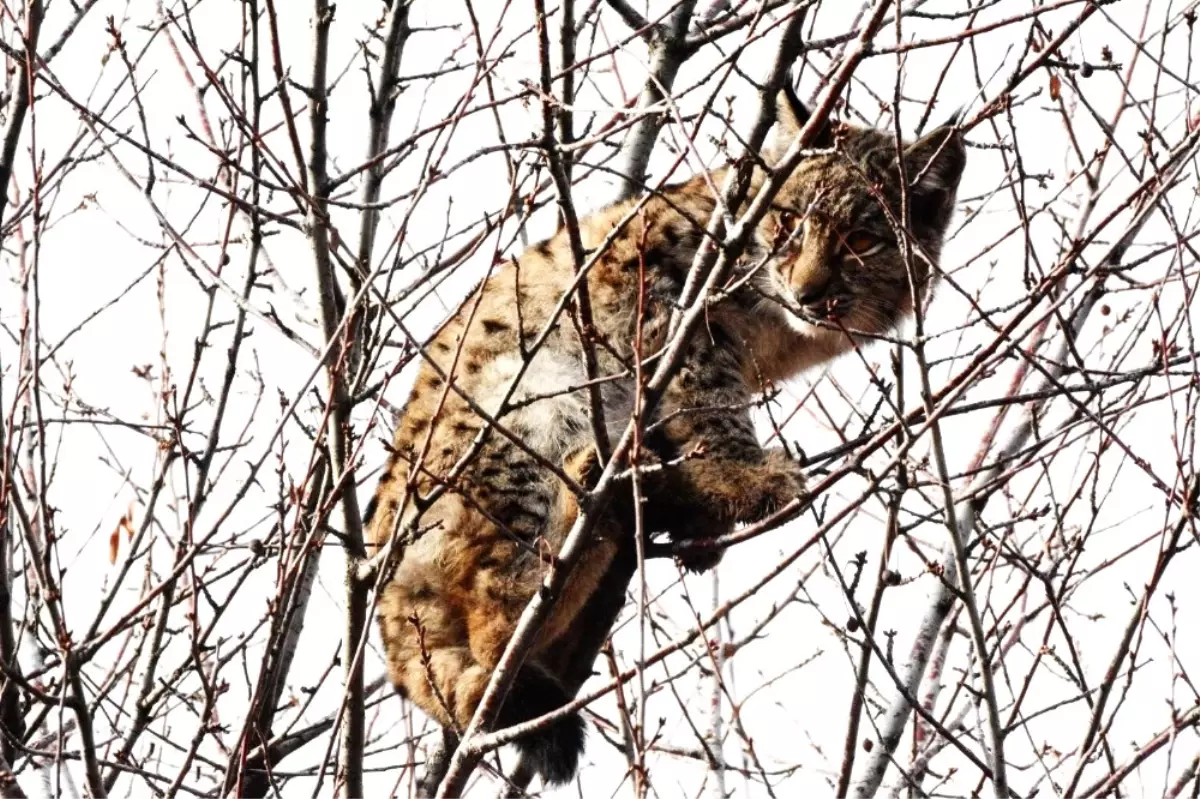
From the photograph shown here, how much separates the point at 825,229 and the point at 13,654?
358cm

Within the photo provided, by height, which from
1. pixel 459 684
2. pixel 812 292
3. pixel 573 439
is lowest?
pixel 459 684

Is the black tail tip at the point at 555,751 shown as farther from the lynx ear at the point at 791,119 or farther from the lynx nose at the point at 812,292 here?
the lynx ear at the point at 791,119

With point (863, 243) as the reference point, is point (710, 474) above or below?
below

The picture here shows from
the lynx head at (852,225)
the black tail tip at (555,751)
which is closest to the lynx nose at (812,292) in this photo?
the lynx head at (852,225)

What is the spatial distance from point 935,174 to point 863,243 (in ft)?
1.51

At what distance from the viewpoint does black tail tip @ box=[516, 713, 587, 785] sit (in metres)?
5.14

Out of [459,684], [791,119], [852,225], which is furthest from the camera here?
[852,225]

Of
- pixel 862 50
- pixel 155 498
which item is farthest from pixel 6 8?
pixel 862 50

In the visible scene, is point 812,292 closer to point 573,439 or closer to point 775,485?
point 775,485

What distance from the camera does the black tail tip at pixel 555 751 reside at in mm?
5141

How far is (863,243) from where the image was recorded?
650 cm

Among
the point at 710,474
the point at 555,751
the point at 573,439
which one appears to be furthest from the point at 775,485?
the point at 555,751

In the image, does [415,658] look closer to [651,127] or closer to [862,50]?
[651,127]

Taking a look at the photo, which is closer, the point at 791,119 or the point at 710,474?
the point at 710,474
